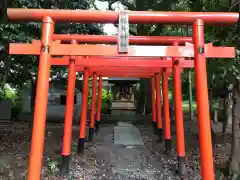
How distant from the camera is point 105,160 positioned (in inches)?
300

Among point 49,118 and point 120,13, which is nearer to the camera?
point 120,13

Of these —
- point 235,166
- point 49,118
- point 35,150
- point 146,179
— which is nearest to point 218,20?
point 35,150

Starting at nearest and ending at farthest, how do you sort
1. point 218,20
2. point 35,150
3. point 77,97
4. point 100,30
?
point 35,150
point 218,20
point 100,30
point 77,97

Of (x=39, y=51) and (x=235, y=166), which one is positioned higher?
(x=39, y=51)

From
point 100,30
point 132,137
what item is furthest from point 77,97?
point 132,137

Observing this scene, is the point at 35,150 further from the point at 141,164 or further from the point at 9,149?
the point at 9,149

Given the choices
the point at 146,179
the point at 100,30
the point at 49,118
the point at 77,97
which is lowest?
the point at 146,179

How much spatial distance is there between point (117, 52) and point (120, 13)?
526mm

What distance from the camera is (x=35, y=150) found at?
11.7 feet

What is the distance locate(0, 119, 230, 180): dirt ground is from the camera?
645cm

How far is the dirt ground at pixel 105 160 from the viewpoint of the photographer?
21.2 ft

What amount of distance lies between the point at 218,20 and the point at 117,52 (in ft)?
4.66

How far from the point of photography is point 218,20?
3830 millimetres

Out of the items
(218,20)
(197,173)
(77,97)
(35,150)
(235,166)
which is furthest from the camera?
(77,97)
